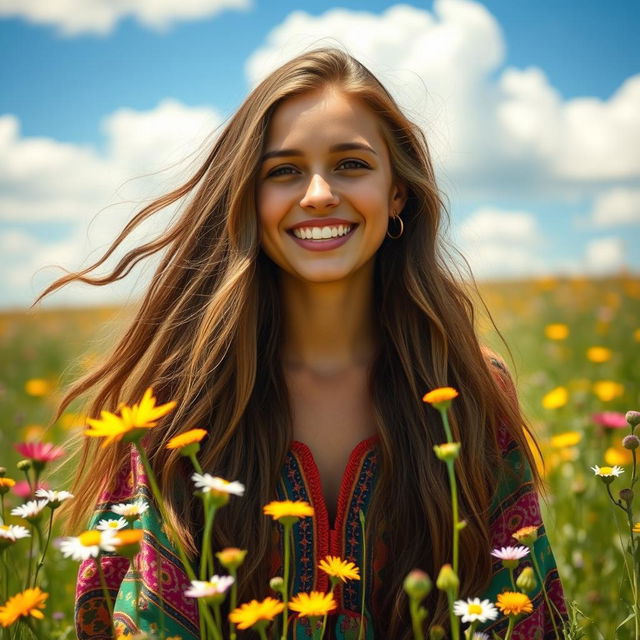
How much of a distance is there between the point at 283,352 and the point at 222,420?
0.32 metres

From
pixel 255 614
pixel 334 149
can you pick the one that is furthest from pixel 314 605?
pixel 334 149

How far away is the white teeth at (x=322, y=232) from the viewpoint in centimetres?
220

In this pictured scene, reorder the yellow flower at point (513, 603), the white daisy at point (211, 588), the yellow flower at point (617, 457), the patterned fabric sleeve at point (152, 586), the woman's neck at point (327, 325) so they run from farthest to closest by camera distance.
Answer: the yellow flower at point (617, 457), the woman's neck at point (327, 325), the patterned fabric sleeve at point (152, 586), the yellow flower at point (513, 603), the white daisy at point (211, 588)

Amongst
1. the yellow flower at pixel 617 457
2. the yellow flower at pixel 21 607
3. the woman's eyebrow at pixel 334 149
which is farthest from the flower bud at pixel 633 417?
the yellow flower at pixel 617 457

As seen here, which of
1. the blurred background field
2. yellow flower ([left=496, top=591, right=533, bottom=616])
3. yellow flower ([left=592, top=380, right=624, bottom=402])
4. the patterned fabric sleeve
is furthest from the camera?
yellow flower ([left=592, top=380, right=624, bottom=402])

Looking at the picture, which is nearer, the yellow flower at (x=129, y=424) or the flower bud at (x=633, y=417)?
the yellow flower at (x=129, y=424)

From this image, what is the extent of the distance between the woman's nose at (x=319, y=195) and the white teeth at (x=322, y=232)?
2.5 inches

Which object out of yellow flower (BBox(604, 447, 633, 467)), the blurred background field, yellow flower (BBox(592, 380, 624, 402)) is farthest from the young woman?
yellow flower (BBox(592, 380, 624, 402))

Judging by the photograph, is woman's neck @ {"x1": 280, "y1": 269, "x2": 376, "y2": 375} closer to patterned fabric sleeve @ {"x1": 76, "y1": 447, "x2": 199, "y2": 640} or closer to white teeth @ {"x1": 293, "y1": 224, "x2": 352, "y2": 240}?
white teeth @ {"x1": 293, "y1": 224, "x2": 352, "y2": 240}

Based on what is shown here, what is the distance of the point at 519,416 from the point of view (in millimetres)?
2340

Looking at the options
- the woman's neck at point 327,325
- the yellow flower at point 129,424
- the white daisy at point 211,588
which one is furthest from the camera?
the woman's neck at point 327,325

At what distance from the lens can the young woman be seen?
7.02 ft

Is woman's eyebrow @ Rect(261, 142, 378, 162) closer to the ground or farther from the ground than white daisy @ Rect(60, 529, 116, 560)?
farther from the ground

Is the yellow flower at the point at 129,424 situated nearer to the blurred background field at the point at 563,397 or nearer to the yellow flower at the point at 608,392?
the blurred background field at the point at 563,397
